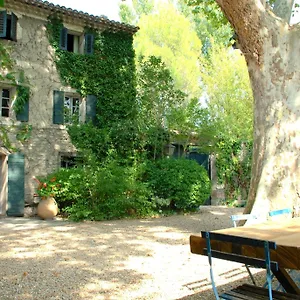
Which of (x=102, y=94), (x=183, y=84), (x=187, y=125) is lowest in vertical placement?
(x=187, y=125)

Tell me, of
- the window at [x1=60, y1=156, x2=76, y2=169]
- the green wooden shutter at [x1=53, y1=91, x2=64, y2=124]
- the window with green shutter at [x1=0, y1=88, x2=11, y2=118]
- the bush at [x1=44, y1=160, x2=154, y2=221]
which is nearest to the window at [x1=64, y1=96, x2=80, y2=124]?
the green wooden shutter at [x1=53, y1=91, x2=64, y2=124]

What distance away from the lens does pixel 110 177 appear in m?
11.1

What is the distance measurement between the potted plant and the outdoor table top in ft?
29.4

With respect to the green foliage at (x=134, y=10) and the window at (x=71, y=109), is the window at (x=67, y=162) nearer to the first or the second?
the window at (x=71, y=109)

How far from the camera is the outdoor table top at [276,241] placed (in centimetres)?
237

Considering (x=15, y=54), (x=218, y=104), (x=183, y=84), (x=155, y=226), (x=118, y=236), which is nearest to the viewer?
(x=118, y=236)

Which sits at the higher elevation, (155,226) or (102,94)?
(102,94)

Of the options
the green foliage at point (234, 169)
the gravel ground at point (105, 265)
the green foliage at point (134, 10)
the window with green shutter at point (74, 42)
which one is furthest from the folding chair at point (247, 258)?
the green foliage at point (134, 10)

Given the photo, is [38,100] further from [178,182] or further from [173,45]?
[173,45]

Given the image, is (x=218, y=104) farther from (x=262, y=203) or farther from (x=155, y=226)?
(x=262, y=203)

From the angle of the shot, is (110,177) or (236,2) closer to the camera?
(236,2)

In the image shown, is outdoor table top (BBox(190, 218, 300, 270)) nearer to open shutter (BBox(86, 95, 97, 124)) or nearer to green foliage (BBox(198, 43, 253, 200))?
open shutter (BBox(86, 95, 97, 124))

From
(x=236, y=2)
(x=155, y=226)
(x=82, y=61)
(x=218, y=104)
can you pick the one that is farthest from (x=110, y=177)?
(x=218, y=104)

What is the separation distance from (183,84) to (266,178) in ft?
59.1
